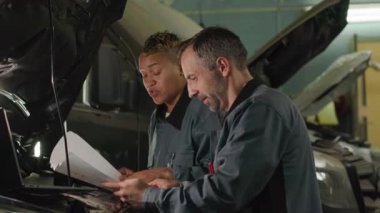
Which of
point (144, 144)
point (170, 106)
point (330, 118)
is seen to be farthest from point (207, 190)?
point (330, 118)

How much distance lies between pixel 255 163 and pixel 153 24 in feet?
7.57

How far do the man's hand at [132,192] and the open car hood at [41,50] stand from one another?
66 centimetres

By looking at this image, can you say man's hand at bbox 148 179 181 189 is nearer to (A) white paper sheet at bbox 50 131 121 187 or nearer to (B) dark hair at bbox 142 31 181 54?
(A) white paper sheet at bbox 50 131 121 187

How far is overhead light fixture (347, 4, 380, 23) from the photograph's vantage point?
27.9 feet

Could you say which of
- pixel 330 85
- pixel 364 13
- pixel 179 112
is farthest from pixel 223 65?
pixel 364 13

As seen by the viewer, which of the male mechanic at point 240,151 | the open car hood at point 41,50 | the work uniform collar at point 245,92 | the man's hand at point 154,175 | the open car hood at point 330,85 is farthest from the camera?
the open car hood at point 330,85

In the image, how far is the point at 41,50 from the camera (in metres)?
2.29

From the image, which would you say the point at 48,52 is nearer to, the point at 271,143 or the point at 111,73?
the point at 271,143

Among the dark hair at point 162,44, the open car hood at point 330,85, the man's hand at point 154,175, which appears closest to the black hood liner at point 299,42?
the open car hood at point 330,85

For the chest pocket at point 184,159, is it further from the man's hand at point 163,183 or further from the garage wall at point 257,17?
the garage wall at point 257,17

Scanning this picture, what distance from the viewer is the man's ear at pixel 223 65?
172cm

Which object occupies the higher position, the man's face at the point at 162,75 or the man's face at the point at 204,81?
the man's face at the point at 204,81

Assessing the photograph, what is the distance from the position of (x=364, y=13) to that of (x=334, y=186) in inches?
204

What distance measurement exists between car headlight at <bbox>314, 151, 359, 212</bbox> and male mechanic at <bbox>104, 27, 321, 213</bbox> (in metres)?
2.23
